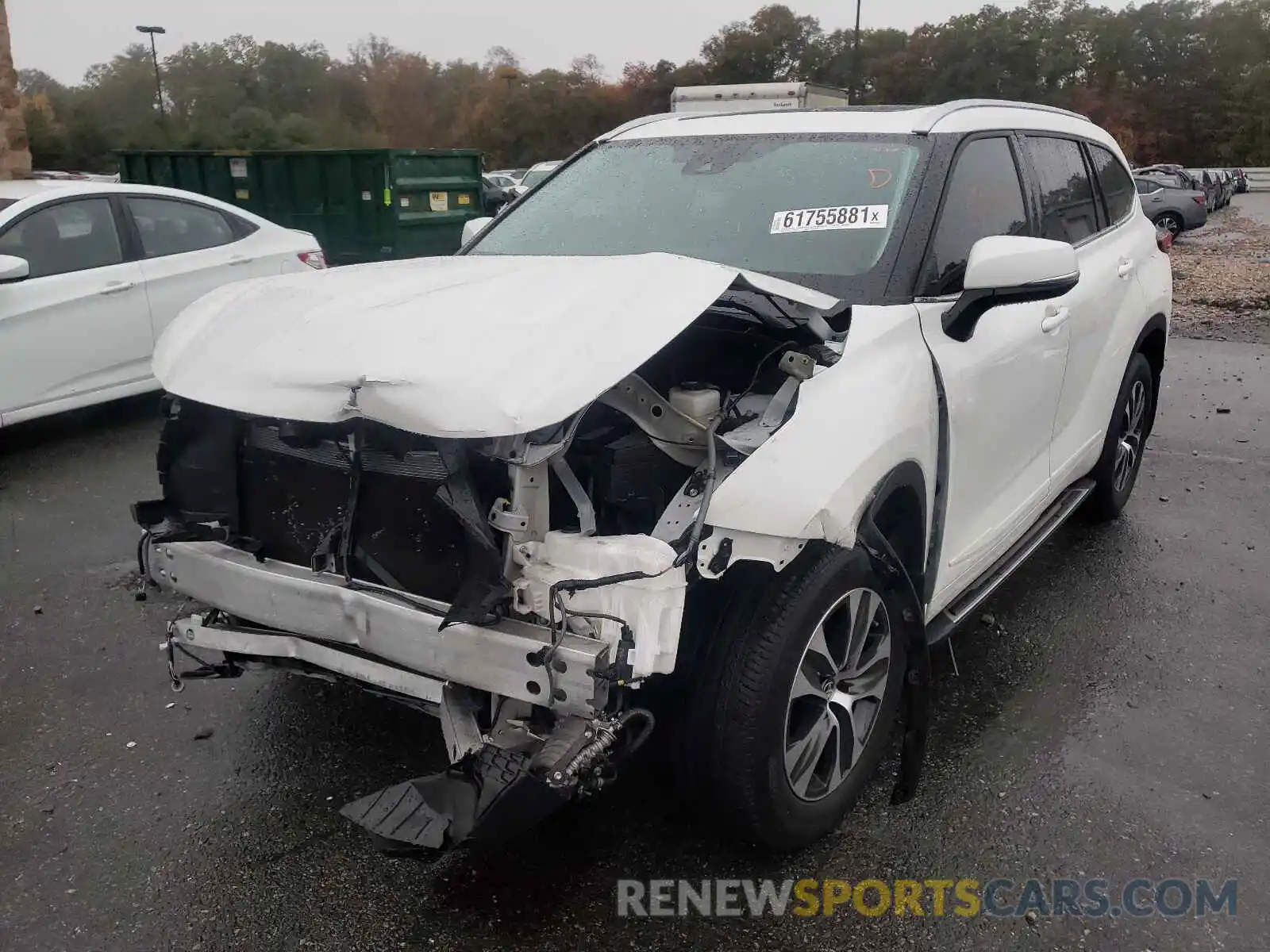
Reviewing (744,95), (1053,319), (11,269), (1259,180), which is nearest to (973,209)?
(1053,319)

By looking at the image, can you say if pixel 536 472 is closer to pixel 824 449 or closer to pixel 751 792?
pixel 824 449

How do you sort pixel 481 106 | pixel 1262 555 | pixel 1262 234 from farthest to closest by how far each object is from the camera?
pixel 481 106
pixel 1262 234
pixel 1262 555

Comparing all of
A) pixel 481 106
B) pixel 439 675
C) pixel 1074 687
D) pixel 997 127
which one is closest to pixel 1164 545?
pixel 1074 687

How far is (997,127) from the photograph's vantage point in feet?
12.0

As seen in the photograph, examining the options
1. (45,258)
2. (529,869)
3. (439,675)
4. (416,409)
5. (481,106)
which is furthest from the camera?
(481,106)

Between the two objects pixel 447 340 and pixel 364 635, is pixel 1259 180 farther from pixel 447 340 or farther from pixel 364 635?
pixel 364 635

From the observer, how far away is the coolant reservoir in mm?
2473

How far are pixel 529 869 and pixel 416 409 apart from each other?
130cm

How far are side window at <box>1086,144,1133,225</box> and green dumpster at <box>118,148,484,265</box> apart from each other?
9.33 meters

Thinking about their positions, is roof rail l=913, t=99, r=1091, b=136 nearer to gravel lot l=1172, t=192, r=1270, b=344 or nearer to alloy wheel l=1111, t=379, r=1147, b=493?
alloy wheel l=1111, t=379, r=1147, b=493

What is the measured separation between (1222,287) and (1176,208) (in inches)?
410

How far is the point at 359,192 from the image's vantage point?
12.9 m

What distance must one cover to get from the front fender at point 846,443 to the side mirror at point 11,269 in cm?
499

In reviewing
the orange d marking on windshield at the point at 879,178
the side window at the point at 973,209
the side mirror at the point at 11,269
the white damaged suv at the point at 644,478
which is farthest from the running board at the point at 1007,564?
the side mirror at the point at 11,269
